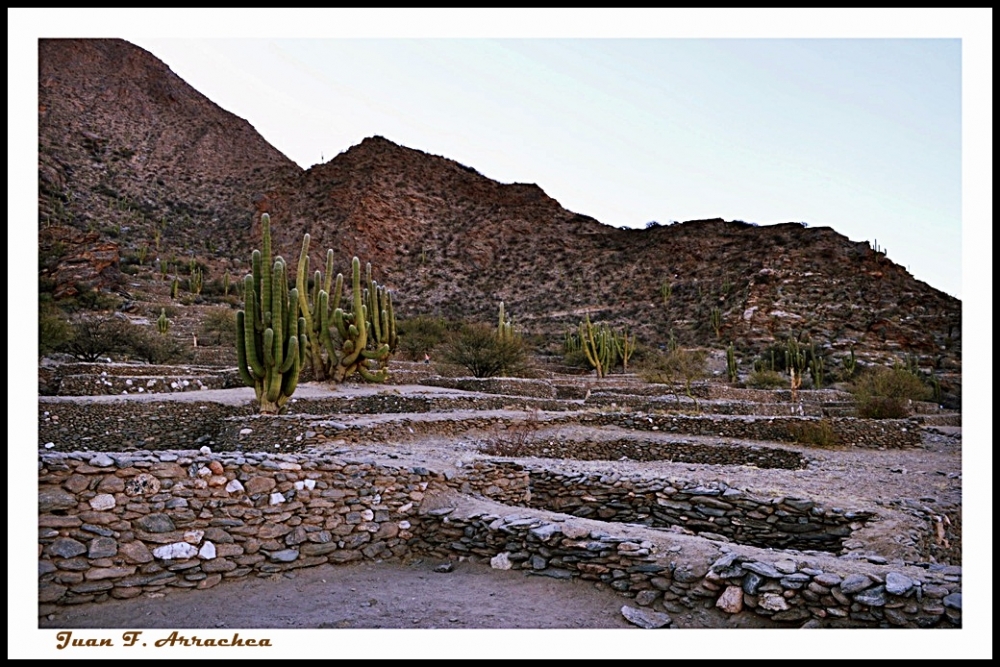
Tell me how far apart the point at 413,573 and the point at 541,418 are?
719cm

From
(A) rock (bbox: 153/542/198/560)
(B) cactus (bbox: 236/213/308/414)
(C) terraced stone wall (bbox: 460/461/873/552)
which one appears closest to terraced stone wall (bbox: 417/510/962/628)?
(C) terraced stone wall (bbox: 460/461/873/552)

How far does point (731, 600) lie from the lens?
3795mm

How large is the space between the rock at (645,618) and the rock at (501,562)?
40.6 inches

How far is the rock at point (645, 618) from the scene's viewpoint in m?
3.84

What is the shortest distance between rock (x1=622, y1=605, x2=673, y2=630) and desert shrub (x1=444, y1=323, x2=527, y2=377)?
1650 cm

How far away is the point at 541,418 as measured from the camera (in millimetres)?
11891

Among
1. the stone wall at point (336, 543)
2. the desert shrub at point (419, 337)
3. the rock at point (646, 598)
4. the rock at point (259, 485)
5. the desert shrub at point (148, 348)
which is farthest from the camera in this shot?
the desert shrub at point (419, 337)

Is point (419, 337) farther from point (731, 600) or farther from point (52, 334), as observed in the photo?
point (731, 600)

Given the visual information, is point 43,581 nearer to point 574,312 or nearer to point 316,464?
point 316,464

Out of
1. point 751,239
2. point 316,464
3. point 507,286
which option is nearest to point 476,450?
point 316,464

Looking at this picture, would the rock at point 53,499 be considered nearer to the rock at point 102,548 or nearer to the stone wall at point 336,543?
the stone wall at point 336,543

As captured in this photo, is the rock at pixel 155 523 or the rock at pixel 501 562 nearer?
the rock at pixel 155 523

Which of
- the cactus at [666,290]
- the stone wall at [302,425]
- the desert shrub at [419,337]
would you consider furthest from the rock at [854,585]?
the cactus at [666,290]

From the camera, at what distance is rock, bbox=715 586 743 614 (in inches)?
149
